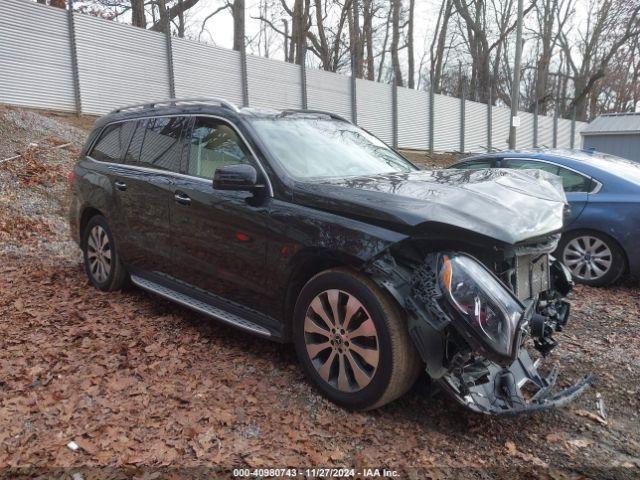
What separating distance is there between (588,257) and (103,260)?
199 inches

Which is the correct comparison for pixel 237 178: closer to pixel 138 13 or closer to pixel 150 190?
pixel 150 190

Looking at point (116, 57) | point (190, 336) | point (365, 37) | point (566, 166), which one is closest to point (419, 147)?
point (365, 37)

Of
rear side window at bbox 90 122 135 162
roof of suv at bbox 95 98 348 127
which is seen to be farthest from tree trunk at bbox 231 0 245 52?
roof of suv at bbox 95 98 348 127

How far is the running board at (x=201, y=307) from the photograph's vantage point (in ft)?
11.7

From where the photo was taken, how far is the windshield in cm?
369

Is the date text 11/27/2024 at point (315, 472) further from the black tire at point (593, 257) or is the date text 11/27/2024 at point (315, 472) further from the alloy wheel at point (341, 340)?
the black tire at point (593, 257)

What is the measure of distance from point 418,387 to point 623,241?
3.70m

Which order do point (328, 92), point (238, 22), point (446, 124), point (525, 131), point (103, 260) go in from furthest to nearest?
1. point (525, 131)
2. point (446, 124)
3. point (238, 22)
4. point (328, 92)
5. point (103, 260)

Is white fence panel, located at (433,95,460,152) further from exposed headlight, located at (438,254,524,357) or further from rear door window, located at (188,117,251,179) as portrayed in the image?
exposed headlight, located at (438,254,524,357)

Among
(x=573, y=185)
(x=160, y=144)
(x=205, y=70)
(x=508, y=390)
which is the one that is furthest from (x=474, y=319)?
(x=205, y=70)

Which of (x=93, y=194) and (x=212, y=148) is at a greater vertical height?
(x=212, y=148)

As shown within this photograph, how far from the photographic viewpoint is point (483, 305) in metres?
2.62

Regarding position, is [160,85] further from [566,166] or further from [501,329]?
[501,329]

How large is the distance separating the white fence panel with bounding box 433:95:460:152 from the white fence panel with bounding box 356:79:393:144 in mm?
3153
